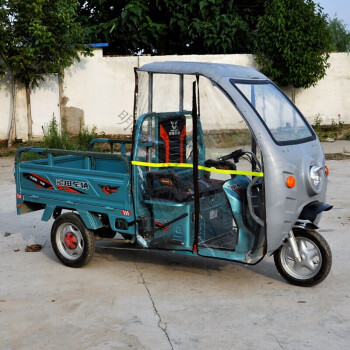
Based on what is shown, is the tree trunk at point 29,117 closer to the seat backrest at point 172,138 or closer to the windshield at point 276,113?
the seat backrest at point 172,138

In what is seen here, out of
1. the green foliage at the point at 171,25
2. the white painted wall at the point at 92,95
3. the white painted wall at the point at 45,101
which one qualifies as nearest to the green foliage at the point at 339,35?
the green foliage at the point at 171,25

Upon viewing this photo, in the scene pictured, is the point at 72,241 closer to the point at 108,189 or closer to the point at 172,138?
the point at 108,189

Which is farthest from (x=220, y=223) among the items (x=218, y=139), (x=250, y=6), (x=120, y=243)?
(x=250, y=6)

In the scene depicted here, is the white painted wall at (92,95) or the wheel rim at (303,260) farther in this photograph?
the white painted wall at (92,95)

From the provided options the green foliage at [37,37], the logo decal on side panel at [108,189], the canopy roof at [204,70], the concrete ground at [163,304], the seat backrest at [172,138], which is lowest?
the concrete ground at [163,304]

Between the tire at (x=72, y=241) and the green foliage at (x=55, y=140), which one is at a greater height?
the green foliage at (x=55, y=140)

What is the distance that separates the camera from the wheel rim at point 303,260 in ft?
17.9

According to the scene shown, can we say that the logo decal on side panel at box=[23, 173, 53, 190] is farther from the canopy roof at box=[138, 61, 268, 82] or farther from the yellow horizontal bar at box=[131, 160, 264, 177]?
the canopy roof at box=[138, 61, 268, 82]

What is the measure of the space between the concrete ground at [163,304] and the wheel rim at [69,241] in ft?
0.52

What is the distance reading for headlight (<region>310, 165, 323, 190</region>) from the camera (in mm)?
5351

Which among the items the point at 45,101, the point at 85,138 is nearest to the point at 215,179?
the point at 85,138

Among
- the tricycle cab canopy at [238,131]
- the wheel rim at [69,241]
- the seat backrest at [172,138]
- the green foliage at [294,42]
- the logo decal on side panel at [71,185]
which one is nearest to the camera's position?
the tricycle cab canopy at [238,131]

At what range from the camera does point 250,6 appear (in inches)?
743

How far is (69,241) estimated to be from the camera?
6.33 metres
